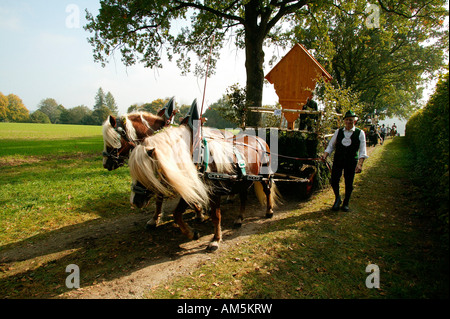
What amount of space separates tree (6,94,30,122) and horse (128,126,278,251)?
10169 cm

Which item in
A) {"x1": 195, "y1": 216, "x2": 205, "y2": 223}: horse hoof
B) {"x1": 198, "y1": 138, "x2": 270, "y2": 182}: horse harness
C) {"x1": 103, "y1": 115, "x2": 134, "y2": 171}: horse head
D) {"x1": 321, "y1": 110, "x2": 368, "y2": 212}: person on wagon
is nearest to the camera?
{"x1": 198, "y1": 138, "x2": 270, "y2": 182}: horse harness

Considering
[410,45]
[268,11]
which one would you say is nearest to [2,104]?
[268,11]

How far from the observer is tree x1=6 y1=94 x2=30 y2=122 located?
7656 cm

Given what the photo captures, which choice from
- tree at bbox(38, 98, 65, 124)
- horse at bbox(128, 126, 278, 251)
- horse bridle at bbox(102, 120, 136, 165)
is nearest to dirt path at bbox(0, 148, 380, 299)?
horse at bbox(128, 126, 278, 251)

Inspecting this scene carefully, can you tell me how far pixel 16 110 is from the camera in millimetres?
78250

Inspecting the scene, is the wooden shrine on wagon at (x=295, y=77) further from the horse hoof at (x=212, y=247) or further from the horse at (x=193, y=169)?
the horse hoof at (x=212, y=247)

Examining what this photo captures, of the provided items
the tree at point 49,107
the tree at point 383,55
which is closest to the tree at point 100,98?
the tree at point 49,107

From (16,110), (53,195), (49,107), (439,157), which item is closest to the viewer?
(439,157)


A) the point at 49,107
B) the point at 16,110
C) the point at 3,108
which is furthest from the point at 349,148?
the point at 49,107

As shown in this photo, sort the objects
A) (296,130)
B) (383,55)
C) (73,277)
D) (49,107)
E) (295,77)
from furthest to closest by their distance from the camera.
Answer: (49,107) → (383,55) → (295,77) → (296,130) → (73,277)

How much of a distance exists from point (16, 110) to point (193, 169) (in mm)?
104794

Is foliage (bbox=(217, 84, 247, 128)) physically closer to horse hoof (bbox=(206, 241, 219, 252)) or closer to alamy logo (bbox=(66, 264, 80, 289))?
horse hoof (bbox=(206, 241, 219, 252))

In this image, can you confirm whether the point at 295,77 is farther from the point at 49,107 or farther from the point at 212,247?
the point at 49,107

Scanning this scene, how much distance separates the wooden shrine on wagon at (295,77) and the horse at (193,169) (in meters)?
3.78
